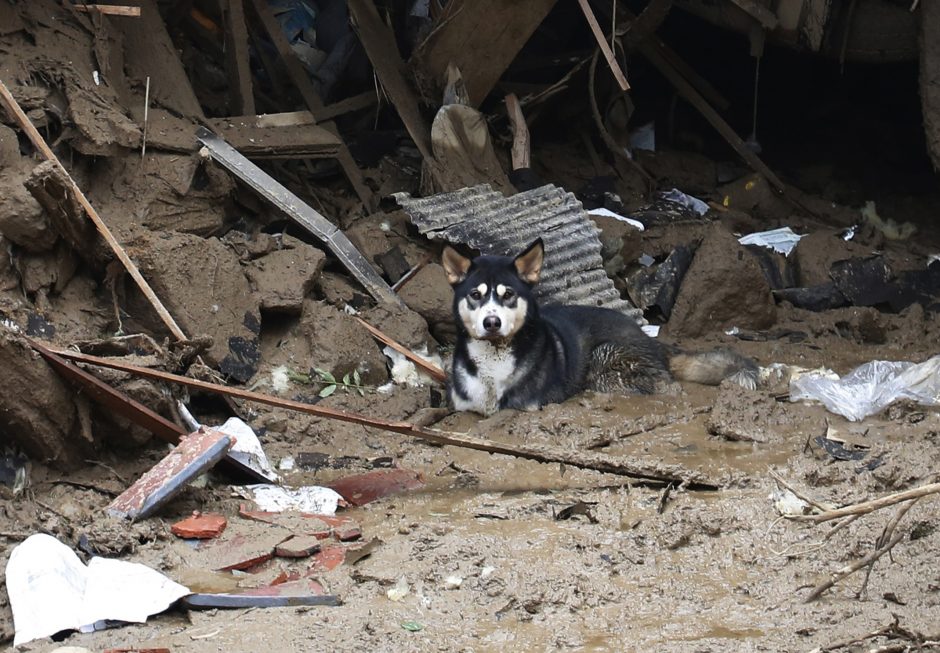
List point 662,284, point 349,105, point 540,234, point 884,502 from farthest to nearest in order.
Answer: point 349,105
point 662,284
point 540,234
point 884,502

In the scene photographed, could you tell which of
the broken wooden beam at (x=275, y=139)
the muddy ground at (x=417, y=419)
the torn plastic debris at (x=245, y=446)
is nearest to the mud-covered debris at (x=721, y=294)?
the muddy ground at (x=417, y=419)

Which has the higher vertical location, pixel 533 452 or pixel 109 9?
pixel 109 9

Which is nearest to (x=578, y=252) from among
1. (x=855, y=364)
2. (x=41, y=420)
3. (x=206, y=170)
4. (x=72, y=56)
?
(x=855, y=364)

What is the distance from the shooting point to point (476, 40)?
9586mm

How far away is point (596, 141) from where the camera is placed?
11.7 meters

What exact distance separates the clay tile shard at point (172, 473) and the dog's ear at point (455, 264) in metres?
2.53

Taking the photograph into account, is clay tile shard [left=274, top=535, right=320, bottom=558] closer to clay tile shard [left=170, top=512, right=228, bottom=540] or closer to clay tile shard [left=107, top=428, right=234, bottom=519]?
clay tile shard [left=170, top=512, right=228, bottom=540]

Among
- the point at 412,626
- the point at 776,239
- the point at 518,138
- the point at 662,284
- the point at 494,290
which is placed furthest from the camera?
the point at 776,239

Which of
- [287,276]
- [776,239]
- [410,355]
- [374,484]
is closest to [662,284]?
[776,239]

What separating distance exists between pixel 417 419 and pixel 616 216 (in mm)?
3478

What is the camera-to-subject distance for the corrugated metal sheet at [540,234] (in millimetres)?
9109

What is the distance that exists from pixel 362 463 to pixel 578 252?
313 centimetres

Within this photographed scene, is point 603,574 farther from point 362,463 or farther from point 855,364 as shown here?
point 855,364

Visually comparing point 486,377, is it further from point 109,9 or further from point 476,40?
point 109,9
